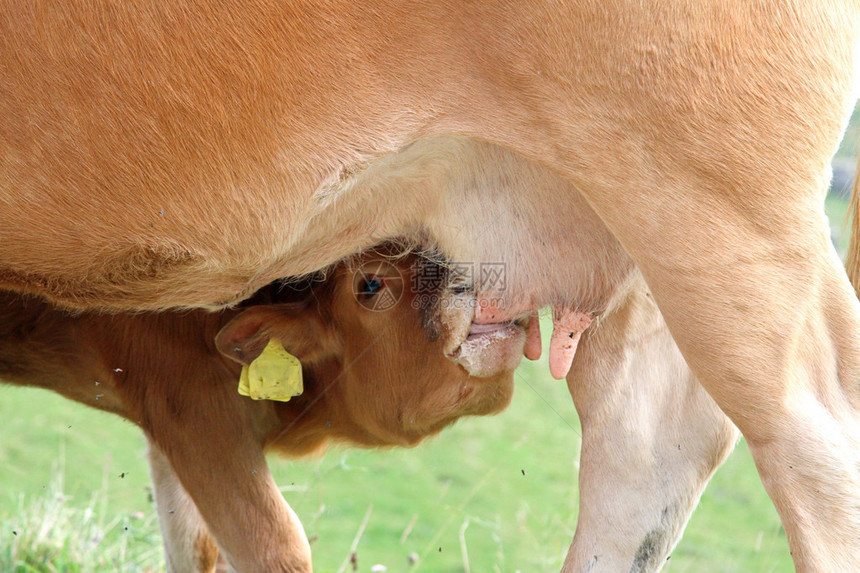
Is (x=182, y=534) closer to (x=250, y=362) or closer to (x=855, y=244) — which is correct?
(x=250, y=362)

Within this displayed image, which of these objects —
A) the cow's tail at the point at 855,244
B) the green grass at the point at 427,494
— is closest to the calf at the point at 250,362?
the green grass at the point at 427,494

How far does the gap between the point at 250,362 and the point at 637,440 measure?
1.24 metres

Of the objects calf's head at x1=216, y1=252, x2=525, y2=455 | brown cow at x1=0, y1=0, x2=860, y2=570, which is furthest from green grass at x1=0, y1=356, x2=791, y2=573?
brown cow at x1=0, y1=0, x2=860, y2=570

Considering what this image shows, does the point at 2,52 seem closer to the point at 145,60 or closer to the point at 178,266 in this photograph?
the point at 145,60

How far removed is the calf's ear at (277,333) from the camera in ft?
9.58

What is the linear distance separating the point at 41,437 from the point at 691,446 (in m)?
4.12

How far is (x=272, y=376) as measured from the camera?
2914 mm

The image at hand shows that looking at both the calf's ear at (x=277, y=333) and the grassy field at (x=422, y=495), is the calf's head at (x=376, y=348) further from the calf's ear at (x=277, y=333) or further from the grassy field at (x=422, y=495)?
the grassy field at (x=422, y=495)

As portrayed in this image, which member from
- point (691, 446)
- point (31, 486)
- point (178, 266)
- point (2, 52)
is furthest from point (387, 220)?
point (31, 486)

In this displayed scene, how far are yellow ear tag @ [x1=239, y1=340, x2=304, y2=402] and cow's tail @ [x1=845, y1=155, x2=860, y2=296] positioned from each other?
1.68 m

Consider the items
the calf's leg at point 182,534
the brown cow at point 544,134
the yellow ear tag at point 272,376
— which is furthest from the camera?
the calf's leg at point 182,534

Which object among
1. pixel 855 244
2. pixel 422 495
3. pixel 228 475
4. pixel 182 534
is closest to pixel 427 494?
pixel 422 495

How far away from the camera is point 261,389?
288 cm

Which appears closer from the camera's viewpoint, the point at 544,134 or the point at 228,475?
the point at 544,134
